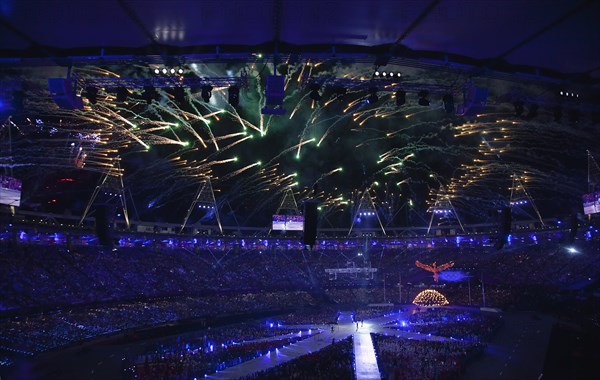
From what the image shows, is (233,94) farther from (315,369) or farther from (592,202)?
(592,202)

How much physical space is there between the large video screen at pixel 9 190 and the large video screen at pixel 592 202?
130 ft

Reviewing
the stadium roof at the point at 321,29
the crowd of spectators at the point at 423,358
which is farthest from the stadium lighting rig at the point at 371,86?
the crowd of spectators at the point at 423,358

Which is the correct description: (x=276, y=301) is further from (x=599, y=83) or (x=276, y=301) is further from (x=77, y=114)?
(x=599, y=83)

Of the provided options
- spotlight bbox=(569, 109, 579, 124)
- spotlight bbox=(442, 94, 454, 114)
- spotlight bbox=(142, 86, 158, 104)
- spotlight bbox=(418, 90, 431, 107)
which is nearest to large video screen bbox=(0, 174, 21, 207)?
spotlight bbox=(142, 86, 158, 104)

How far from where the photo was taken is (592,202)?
31.5m

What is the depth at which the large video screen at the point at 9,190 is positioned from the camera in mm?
21516

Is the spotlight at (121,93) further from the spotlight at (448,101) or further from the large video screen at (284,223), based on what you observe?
the large video screen at (284,223)

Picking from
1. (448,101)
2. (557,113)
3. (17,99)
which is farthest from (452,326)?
(17,99)

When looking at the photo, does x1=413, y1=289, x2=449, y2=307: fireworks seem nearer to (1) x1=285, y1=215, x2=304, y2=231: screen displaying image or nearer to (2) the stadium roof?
(1) x1=285, y1=215, x2=304, y2=231: screen displaying image

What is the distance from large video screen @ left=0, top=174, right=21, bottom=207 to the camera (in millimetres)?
21516

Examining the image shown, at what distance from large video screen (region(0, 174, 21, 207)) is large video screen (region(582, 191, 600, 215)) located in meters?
39.7

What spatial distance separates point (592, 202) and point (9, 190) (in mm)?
40159

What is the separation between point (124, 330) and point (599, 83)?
29217mm

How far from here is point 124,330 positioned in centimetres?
2761
